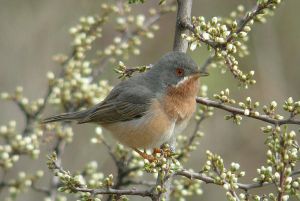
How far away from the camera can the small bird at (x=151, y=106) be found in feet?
16.0

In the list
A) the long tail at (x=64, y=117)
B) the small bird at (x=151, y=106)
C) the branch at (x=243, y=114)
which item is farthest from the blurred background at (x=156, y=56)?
the branch at (x=243, y=114)

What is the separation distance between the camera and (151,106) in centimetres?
510

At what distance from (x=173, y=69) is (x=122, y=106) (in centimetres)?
70

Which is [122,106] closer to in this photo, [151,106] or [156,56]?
[151,106]

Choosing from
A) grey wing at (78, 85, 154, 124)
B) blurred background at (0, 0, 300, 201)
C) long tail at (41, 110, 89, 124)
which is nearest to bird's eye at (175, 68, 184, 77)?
grey wing at (78, 85, 154, 124)

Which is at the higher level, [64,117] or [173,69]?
[173,69]

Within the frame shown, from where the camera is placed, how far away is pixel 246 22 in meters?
3.82

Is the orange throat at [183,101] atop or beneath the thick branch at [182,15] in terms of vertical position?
beneath

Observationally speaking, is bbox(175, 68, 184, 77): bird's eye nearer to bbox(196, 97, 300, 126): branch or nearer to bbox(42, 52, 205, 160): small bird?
bbox(42, 52, 205, 160): small bird

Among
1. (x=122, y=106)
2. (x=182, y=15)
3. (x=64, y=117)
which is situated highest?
(x=182, y=15)

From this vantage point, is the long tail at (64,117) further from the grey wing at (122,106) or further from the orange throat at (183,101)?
the orange throat at (183,101)

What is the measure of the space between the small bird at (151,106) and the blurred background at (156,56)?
1.21m

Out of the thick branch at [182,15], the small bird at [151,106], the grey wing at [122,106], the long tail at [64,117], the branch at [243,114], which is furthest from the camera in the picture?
the grey wing at [122,106]

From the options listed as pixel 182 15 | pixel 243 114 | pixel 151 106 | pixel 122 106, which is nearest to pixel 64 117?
pixel 122 106
